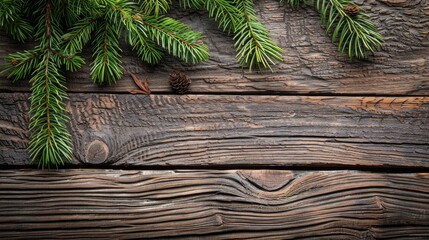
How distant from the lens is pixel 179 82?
1.02m

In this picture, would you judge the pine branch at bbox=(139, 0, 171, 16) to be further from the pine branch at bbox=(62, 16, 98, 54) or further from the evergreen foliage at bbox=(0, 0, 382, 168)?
the pine branch at bbox=(62, 16, 98, 54)

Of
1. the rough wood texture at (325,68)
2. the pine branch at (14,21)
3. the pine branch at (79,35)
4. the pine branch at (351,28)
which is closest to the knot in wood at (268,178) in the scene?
the rough wood texture at (325,68)

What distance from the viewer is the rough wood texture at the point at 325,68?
104cm

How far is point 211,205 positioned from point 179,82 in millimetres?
279

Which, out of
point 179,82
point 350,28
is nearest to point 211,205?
point 179,82

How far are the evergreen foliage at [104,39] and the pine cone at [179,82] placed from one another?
0.04 metres

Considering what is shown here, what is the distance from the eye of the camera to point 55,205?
995mm

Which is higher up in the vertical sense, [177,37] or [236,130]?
[177,37]

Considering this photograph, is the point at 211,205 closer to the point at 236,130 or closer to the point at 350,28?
the point at 236,130

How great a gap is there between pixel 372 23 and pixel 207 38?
1.23 feet

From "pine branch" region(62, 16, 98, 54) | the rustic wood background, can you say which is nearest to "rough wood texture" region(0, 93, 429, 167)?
Answer: the rustic wood background

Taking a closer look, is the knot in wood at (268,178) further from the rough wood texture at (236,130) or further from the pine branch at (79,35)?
the pine branch at (79,35)

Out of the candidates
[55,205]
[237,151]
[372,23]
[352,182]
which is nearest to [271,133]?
[237,151]

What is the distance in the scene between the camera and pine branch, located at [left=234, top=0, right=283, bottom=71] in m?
1.01
